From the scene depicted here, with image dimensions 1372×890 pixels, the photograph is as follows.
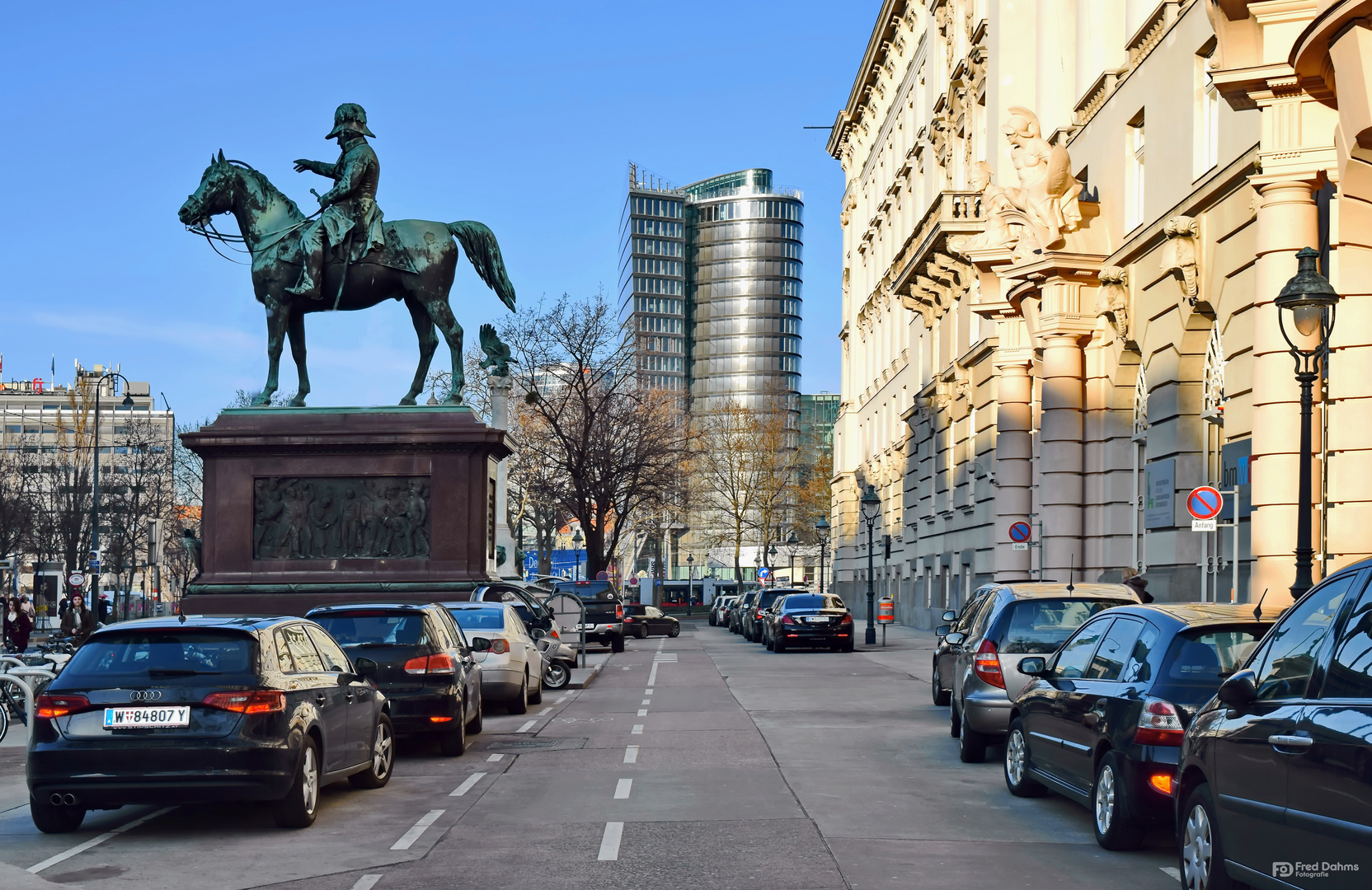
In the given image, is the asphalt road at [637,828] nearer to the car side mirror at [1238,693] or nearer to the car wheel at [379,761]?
the car wheel at [379,761]

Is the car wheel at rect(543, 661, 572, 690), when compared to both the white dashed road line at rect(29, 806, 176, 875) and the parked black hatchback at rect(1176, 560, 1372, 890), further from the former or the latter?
the parked black hatchback at rect(1176, 560, 1372, 890)

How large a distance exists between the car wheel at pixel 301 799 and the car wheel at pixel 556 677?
1549cm

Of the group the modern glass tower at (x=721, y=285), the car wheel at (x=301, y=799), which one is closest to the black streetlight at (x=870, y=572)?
the car wheel at (x=301, y=799)

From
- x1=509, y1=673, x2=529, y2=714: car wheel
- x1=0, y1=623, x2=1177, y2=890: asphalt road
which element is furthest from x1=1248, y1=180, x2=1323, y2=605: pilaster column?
x1=509, y1=673, x2=529, y2=714: car wheel

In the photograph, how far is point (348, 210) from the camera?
29.7 meters

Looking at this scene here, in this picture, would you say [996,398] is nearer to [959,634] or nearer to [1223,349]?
[1223,349]

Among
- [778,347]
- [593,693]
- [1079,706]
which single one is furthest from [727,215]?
[1079,706]

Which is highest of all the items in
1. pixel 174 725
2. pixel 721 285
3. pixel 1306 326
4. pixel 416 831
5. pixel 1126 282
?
pixel 721 285

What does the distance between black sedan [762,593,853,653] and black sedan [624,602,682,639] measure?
48.9 feet

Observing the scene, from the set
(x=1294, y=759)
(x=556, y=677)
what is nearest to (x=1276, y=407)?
(x=1294, y=759)

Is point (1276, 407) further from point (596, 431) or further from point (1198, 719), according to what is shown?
point (596, 431)

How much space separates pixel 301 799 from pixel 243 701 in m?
0.84

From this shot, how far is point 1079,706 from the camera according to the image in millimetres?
10508

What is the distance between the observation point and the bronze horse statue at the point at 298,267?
29.6m
